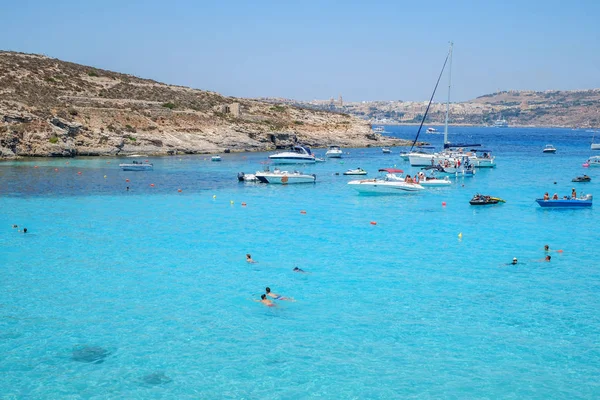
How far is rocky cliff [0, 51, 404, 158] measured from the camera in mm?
73938

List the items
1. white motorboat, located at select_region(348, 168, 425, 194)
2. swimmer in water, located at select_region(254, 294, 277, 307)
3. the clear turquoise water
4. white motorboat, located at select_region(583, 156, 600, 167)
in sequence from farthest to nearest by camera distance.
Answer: white motorboat, located at select_region(583, 156, 600, 167) < white motorboat, located at select_region(348, 168, 425, 194) < swimmer in water, located at select_region(254, 294, 277, 307) < the clear turquoise water

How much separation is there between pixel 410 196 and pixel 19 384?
39.2m

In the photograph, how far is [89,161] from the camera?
69812 mm

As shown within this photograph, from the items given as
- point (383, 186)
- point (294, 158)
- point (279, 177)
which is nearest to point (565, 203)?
point (383, 186)

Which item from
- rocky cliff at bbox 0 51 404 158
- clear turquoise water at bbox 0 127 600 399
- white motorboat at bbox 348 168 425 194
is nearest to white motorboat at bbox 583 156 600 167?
white motorboat at bbox 348 168 425 194

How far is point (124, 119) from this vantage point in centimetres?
8494

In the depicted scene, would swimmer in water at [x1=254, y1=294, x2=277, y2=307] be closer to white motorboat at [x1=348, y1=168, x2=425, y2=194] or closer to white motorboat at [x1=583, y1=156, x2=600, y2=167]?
white motorboat at [x1=348, y1=168, x2=425, y2=194]

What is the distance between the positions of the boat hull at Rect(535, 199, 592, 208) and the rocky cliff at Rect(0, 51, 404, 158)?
53.4m

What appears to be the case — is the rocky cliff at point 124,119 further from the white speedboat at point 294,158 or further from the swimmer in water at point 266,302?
the swimmer in water at point 266,302

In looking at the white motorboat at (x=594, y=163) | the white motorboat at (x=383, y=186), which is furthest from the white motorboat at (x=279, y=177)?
the white motorboat at (x=594, y=163)

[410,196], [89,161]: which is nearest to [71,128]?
[89,161]

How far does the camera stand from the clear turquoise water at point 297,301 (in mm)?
16312

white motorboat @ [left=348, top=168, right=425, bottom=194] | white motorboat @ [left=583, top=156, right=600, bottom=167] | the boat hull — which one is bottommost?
the boat hull

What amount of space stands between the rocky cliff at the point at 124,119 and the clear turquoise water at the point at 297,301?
32156 mm
